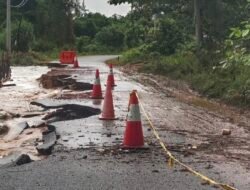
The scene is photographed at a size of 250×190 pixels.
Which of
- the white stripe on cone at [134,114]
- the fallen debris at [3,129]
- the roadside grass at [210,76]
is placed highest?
the white stripe on cone at [134,114]

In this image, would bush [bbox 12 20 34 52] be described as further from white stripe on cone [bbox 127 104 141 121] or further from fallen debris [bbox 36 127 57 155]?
white stripe on cone [bbox 127 104 141 121]

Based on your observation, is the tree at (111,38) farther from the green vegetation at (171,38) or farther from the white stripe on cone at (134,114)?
the white stripe on cone at (134,114)

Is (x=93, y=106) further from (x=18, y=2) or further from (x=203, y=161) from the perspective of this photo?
(x=18, y=2)

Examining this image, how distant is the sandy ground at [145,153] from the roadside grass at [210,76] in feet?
3.70

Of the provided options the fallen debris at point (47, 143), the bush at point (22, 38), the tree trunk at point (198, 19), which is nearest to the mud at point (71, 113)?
the fallen debris at point (47, 143)

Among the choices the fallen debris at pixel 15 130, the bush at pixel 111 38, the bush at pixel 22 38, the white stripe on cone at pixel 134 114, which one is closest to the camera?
the white stripe on cone at pixel 134 114

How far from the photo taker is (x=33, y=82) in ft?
71.7

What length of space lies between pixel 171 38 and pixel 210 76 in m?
15.2

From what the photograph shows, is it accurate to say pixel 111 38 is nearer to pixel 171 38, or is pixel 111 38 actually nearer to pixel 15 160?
pixel 171 38

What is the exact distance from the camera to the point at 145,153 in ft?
25.7

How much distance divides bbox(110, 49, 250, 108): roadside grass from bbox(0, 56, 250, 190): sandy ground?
3.70ft

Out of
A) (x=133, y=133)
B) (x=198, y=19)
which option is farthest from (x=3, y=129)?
(x=198, y=19)

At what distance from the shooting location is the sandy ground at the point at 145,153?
20.6 ft

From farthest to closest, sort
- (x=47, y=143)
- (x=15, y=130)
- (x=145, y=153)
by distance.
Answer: (x=15, y=130), (x=47, y=143), (x=145, y=153)
